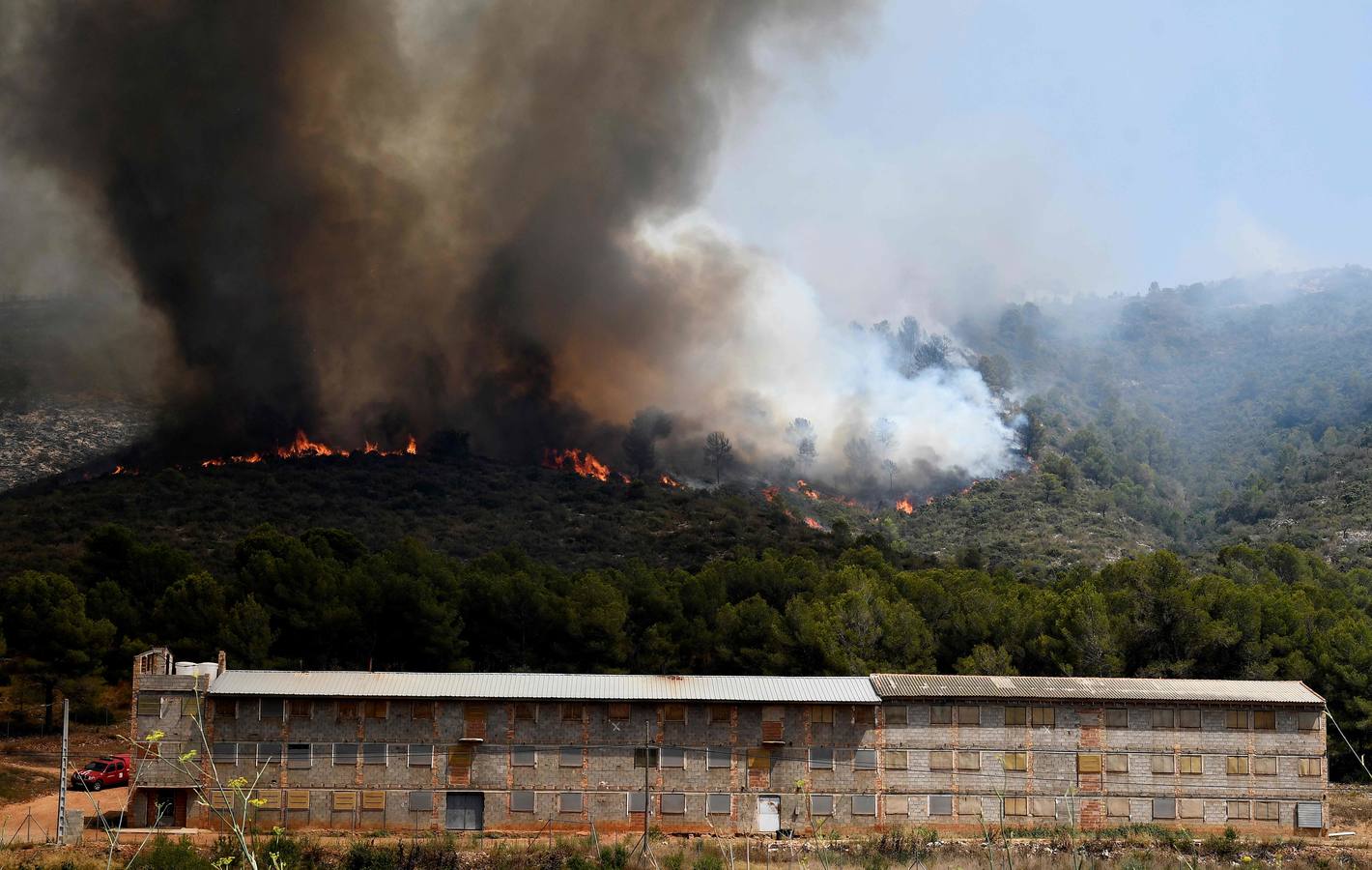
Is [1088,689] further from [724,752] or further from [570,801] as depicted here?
[570,801]

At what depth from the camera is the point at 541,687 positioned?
6197 cm

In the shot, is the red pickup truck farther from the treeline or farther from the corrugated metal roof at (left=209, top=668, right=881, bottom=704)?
the treeline

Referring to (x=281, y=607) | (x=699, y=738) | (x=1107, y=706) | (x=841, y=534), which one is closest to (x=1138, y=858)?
(x=1107, y=706)

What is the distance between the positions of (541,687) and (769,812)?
420 inches

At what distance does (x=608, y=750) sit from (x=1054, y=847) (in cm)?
1797

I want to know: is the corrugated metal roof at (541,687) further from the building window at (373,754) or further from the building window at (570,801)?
the building window at (570,801)

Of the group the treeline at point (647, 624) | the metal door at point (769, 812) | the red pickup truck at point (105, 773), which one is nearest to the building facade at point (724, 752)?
the metal door at point (769, 812)

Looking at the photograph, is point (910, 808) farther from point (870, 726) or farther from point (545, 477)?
point (545, 477)

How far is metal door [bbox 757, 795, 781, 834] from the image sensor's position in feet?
199

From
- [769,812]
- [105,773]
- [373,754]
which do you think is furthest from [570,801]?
[105,773]

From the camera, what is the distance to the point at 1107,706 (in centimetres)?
6275

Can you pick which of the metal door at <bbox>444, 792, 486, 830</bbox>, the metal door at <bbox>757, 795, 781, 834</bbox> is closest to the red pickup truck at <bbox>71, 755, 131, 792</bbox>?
the metal door at <bbox>444, 792, 486, 830</bbox>

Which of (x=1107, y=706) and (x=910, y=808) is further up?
(x=1107, y=706)

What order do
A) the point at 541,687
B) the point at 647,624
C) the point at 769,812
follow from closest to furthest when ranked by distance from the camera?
the point at 769,812 < the point at 541,687 < the point at 647,624
